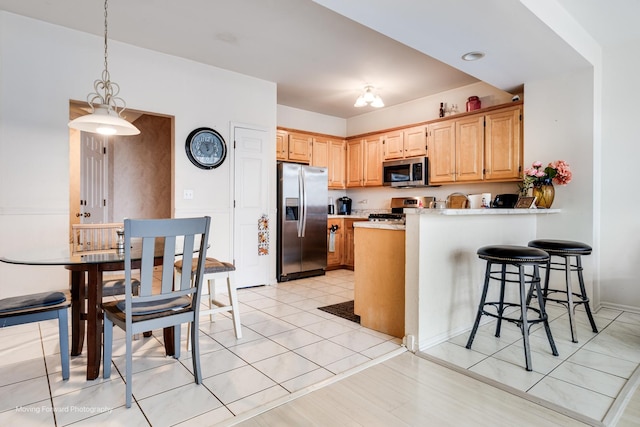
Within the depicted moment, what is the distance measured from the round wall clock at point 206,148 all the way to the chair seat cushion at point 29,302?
7.11 feet

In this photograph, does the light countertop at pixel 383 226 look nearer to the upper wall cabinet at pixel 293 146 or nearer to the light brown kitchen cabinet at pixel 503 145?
the light brown kitchen cabinet at pixel 503 145

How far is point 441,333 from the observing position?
8.62 ft

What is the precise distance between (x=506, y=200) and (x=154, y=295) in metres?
3.83

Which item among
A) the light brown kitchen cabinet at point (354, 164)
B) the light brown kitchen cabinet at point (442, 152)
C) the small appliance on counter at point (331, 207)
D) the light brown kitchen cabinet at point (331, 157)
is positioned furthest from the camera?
the small appliance on counter at point (331, 207)

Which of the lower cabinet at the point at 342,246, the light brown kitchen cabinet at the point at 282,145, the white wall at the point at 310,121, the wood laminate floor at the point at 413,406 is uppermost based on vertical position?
the white wall at the point at 310,121

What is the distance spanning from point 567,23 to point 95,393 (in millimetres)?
4328

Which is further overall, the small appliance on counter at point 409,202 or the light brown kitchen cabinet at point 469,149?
the small appliance on counter at point 409,202

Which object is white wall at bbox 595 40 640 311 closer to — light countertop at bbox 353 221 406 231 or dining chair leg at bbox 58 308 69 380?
light countertop at bbox 353 221 406 231

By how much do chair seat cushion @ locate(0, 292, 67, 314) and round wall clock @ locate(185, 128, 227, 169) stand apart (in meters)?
2.17

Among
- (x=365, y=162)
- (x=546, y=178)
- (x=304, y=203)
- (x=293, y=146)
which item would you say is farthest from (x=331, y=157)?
(x=546, y=178)

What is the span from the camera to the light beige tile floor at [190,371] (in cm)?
172

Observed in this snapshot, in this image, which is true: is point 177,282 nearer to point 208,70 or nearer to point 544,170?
point 208,70

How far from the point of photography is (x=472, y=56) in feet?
10.4

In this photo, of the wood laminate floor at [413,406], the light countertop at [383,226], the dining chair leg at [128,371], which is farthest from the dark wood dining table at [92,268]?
the light countertop at [383,226]
